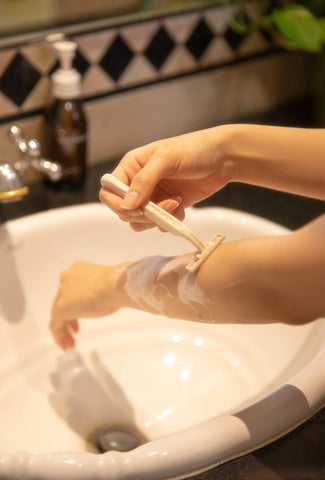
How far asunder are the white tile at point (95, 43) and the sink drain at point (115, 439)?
612 mm

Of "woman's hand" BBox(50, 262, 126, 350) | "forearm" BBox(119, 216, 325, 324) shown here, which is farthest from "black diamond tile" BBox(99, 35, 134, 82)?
"forearm" BBox(119, 216, 325, 324)

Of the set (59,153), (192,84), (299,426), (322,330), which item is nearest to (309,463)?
(299,426)

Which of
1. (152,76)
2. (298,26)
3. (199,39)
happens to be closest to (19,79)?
(152,76)

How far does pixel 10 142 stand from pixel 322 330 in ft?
1.78

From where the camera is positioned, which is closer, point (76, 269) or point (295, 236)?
point (295, 236)

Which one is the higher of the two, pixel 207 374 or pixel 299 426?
pixel 299 426

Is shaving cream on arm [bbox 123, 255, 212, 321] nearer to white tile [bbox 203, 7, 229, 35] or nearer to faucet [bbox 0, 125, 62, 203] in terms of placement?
faucet [bbox 0, 125, 62, 203]

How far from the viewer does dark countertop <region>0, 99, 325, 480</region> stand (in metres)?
0.69

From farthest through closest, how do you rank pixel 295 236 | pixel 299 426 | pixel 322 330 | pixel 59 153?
pixel 59 153 → pixel 322 330 → pixel 299 426 → pixel 295 236

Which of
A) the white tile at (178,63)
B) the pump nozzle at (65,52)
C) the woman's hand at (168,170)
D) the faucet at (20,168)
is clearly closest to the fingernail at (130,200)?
the woman's hand at (168,170)

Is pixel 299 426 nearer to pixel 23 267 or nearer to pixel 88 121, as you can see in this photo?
pixel 23 267

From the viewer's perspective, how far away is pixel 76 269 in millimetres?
929

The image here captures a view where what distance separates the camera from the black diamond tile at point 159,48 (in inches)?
48.9

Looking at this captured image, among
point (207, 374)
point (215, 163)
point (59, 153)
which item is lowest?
A: point (207, 374)
